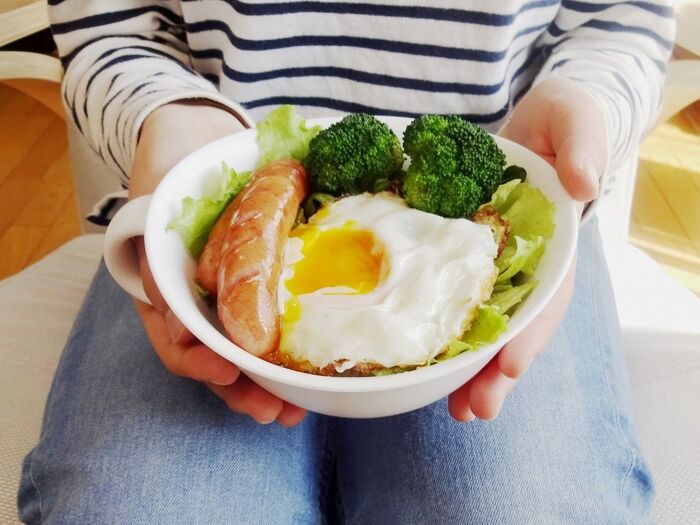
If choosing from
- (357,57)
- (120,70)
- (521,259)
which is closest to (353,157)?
(521,259)

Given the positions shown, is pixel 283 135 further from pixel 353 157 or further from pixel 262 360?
pixel 262 360

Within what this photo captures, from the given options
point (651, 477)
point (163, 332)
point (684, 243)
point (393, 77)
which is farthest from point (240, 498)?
point (684, 243)

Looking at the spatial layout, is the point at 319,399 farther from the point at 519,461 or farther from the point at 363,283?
the point at 519,461

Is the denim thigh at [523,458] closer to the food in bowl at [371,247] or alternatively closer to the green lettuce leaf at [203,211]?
the food in bowl at [371,247]

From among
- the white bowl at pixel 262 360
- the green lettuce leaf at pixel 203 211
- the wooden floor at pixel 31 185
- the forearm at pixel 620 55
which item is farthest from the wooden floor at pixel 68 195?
the green lettuce leaf at pixel 203 211

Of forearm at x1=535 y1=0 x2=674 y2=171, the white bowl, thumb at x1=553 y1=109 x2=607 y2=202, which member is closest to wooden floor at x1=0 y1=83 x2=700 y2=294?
forearm at x1=535 y1=0 x2=674 y2=171

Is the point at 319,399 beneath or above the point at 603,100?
beneath
